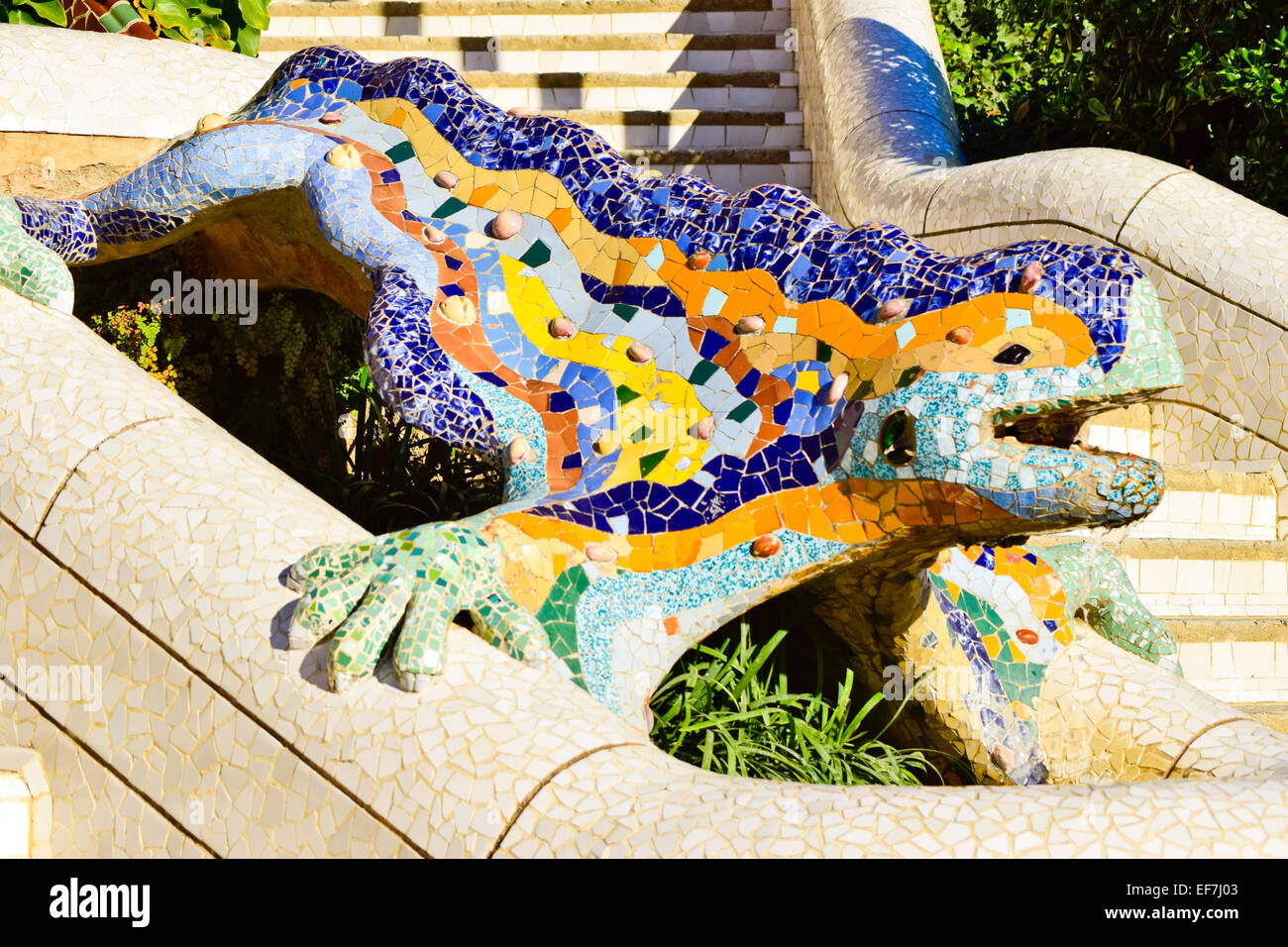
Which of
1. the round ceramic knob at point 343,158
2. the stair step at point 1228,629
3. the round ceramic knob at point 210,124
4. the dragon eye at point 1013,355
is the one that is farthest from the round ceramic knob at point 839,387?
the round ceramic knob at point 210,124

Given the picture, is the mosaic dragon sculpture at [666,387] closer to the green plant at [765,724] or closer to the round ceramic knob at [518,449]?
the round ceramic knob at [518,449]

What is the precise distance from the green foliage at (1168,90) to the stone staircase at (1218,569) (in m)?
1.57

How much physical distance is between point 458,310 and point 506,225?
1.17ft

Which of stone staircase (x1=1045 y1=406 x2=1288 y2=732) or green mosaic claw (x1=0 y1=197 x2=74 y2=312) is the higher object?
green mosaic claw (x1=0 y1=197 x2=74 y2=312)

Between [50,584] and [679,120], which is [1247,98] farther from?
[50,584]

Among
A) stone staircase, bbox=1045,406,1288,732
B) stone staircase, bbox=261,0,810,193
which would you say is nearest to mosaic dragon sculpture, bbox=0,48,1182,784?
stone staircase, bbox=1045,406,1288,732

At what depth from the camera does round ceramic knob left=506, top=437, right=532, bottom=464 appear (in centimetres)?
364

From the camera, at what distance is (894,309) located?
343 cm

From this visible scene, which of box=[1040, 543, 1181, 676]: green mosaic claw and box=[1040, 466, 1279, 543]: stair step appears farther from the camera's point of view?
box=[1040, 466, 1279, 543]: stair step

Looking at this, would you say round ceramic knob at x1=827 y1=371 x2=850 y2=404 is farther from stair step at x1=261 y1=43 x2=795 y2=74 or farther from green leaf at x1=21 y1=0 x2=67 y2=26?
stair step at x1=261 y1=43 x2=795 y2=74

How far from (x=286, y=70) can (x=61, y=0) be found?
207 centimetres

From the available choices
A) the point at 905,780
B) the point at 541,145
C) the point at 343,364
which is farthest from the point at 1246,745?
the point at 343,364

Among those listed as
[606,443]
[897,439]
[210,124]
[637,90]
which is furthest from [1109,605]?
[637,90]

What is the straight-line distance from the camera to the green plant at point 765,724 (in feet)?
12.6
